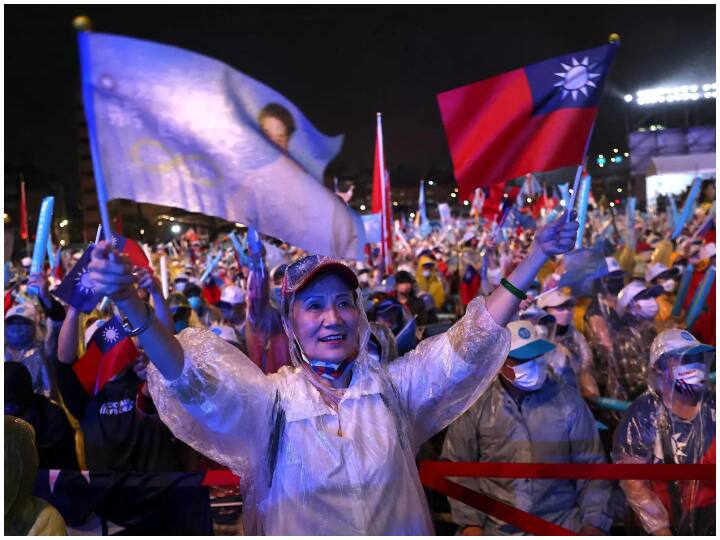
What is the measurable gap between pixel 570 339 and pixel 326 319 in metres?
4.90

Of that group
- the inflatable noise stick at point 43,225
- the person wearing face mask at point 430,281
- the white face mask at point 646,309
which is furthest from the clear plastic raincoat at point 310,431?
the person wearing face mask at point 430,281

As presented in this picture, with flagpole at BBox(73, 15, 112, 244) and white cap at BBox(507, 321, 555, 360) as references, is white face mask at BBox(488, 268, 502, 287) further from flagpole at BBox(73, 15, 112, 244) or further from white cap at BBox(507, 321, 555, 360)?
flagpole at BBox(73, 15, 112, 244)

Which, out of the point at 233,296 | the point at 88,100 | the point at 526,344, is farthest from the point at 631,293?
the point at 88,100

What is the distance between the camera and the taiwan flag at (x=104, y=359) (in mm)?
4305

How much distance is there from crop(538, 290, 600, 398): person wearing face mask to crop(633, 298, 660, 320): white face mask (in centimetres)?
74

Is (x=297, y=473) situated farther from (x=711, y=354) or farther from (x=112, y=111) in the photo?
(x=711, y=354)

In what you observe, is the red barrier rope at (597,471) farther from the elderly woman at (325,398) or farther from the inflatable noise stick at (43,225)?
the inflatable noise stick at (43,225)

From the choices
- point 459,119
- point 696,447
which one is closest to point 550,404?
point 696,447

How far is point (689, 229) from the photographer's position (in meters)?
17.6

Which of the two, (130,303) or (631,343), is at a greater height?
(130,303)

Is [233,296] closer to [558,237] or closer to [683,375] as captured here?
[683,375]

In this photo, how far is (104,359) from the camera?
433cm

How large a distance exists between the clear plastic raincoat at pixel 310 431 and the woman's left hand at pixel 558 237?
1.13 ft

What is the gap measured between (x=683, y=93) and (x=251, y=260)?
191ft
